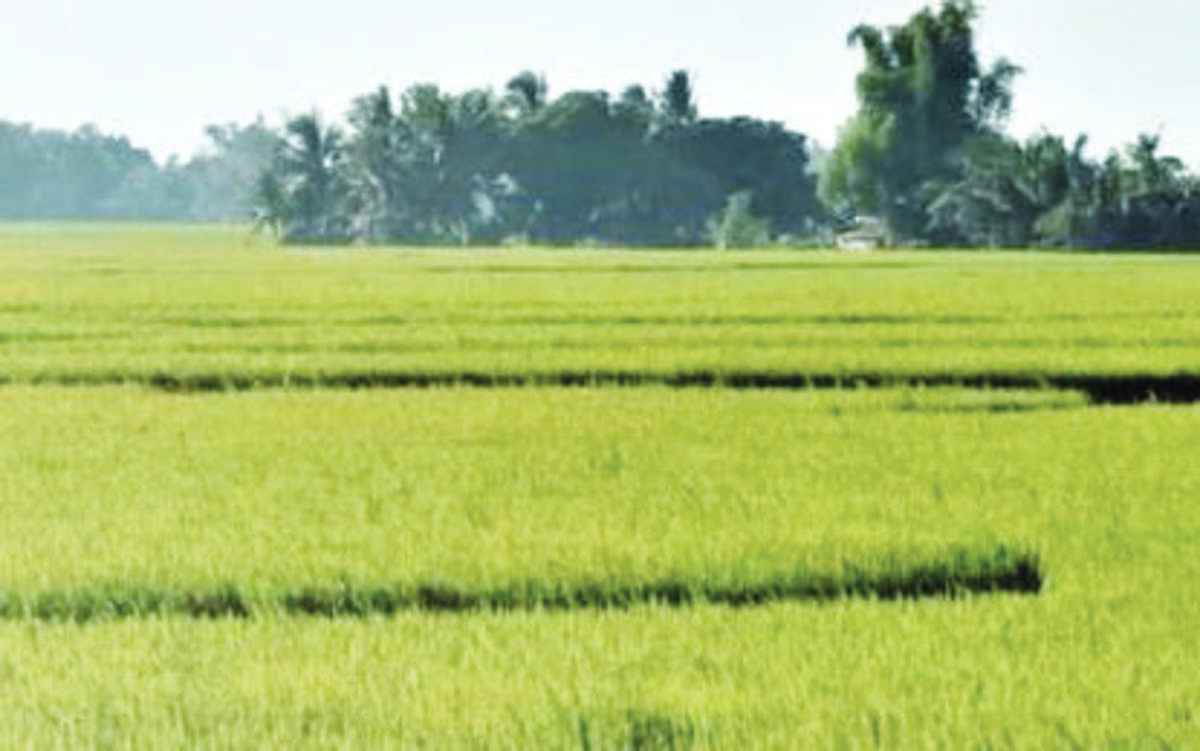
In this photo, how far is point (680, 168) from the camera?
79938 mm

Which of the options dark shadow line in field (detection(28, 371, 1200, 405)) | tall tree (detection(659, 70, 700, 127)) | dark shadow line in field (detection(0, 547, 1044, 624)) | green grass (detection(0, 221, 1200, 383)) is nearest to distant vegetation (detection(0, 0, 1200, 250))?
tall tree (detection(659, 70, 700, 127))

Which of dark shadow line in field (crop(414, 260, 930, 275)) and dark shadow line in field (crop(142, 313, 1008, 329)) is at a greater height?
dark shadow line in field (crop(142, 313, 1008, 329))

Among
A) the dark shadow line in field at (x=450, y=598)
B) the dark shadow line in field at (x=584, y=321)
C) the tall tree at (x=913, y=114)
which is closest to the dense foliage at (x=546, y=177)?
the tall tree at (x=913, y=114)

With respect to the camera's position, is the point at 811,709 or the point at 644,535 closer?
the point at 811,709

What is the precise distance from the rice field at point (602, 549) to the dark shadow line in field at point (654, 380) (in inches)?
1.6

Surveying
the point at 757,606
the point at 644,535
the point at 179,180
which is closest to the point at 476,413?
the point at 644,535

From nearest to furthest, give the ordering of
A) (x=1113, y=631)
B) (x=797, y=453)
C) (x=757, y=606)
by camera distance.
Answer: (x=1113, y=631) < (x=757, y=606) < (x=797, y=453)

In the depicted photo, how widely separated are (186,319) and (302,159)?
61.9 meters

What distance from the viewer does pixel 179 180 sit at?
148625mm

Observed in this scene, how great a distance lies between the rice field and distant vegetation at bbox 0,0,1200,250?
50.4 m

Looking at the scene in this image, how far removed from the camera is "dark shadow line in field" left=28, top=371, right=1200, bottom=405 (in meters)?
14.6

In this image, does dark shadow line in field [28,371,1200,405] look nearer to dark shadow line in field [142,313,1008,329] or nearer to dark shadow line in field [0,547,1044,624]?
dark shadow line in field [142,313,1008,329]

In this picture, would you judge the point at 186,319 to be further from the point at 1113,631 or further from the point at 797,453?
the point at 1113,631

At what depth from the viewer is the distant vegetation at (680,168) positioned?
66438 mm
